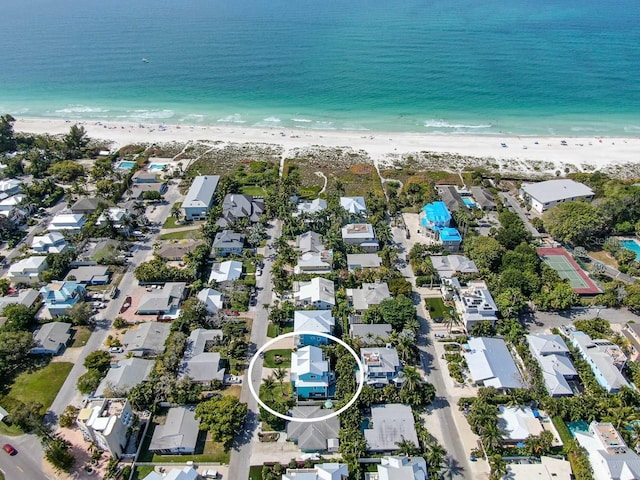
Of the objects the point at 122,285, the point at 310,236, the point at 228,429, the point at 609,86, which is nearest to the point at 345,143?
the point at 310,236

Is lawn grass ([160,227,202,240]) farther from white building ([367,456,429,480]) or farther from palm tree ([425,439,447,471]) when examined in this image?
palm tree ([425,439,447,471])

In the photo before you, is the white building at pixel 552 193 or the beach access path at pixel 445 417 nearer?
the beach access path at pixel 445 417

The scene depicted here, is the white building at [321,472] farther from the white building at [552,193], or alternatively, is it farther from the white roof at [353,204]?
the white building at [552,193]

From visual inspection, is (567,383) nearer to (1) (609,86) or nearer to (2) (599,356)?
(2) (599,356)

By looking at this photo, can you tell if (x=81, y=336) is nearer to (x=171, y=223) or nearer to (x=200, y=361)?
(x=200, y=361)

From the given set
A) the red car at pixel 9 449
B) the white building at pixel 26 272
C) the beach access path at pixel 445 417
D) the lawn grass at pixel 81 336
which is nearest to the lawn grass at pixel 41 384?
the lawn grass at pixel 81 336

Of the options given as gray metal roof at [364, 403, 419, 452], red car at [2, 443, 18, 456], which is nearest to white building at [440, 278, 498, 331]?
gray metal roof at [364, 403, 419, 452]
